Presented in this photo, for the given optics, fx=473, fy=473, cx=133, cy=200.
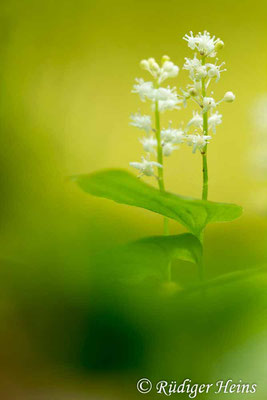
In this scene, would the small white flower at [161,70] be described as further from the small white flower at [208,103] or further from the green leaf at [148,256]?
the green leaf at [148,256]

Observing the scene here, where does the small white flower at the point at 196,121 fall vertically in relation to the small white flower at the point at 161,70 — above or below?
below

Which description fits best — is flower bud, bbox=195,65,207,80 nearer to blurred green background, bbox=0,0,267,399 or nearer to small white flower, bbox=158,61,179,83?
small white flower, bbox=158,61,179,83

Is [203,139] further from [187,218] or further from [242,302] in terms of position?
[242,302]

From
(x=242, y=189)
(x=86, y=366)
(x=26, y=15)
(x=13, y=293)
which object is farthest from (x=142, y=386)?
(x=26, y=15)

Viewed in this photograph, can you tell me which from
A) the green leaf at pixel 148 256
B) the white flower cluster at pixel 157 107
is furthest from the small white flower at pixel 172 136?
the green leaf at pixel 148 256

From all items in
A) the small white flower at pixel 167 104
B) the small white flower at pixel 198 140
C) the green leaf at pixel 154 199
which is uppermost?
the small white flower at pixel 167 104

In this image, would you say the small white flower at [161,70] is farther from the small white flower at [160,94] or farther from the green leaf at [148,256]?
the green leaf at [148,256]

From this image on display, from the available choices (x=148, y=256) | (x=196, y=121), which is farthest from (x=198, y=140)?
(x=148, y=256)

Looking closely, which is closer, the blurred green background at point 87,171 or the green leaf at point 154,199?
the green leaf at point 154,199
